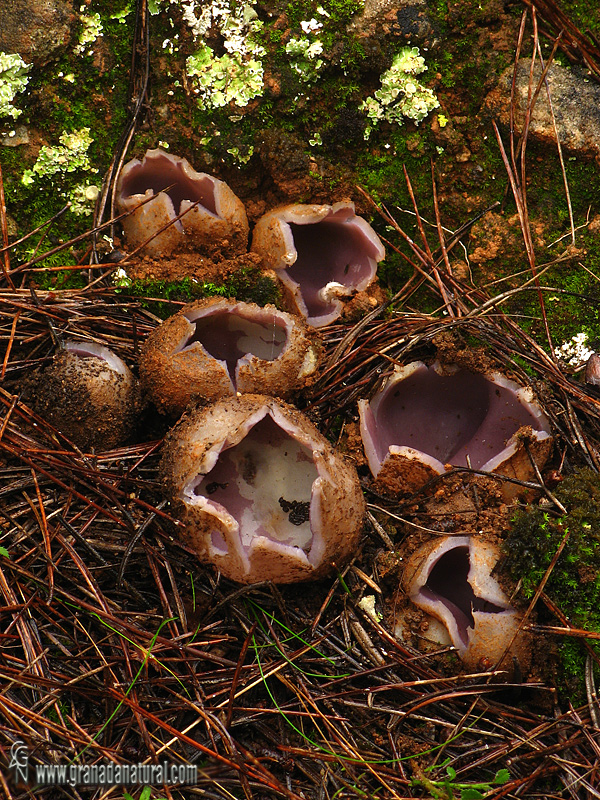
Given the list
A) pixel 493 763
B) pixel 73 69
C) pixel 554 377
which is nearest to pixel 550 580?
pixel 493 763

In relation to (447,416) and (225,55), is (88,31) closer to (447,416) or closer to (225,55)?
(225,55)

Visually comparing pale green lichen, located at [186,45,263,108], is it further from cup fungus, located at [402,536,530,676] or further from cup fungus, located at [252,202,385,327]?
cup fungus, located at [402,536,530,676]

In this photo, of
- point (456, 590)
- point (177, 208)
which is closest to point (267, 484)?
point (456, 590)

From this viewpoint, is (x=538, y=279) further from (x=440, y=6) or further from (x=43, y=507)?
(x=43, y=507)

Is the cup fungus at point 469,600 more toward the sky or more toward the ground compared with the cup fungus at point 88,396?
more toward the ground

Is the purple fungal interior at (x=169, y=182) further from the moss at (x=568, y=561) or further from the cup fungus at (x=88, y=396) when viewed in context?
the moss at (x=568, y=561)

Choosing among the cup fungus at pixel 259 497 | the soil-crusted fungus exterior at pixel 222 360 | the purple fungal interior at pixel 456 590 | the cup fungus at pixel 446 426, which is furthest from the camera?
the cup fungus at pixel 446 426

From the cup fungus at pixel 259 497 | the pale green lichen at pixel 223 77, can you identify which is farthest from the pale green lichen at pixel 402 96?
the cup fungus at pixel 259 497
